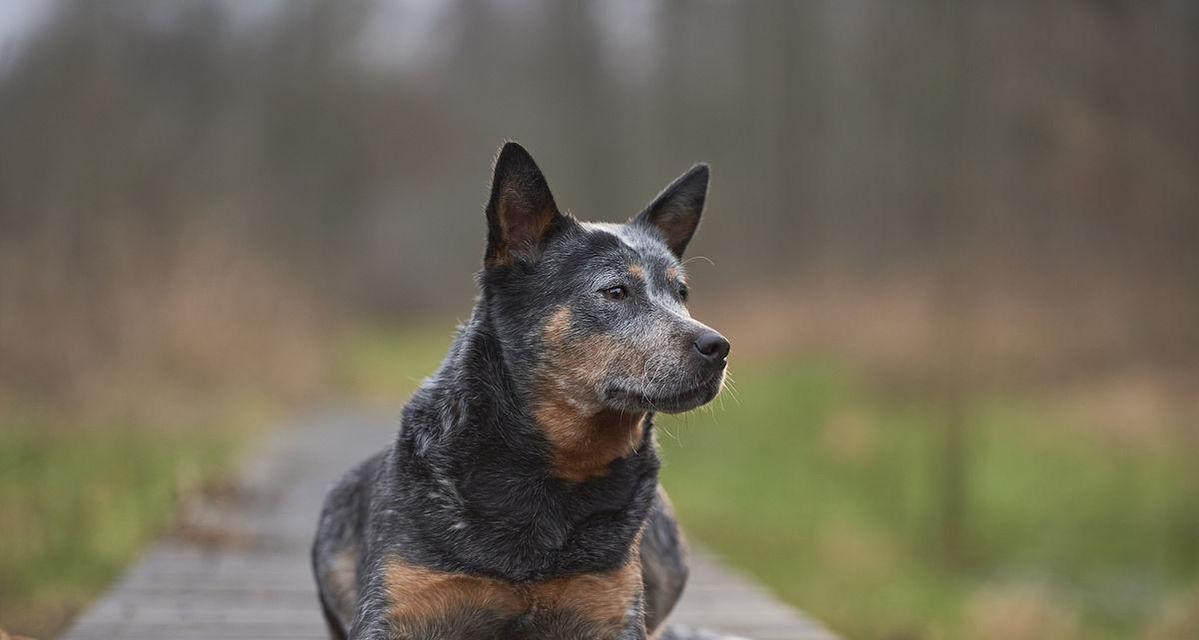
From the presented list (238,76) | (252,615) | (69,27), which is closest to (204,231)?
(69,27)

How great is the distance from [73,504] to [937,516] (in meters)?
6.01

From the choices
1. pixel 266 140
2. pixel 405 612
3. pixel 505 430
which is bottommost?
pixel 405 612

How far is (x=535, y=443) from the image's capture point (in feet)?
11.4

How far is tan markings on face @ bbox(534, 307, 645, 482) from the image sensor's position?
3.42 metres

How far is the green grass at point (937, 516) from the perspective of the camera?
7258mm

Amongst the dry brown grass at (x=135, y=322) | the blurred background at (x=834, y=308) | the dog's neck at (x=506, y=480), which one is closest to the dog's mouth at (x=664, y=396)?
the dog's neck at (x=506, y=480)

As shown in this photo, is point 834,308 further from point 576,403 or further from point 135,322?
point 576,403

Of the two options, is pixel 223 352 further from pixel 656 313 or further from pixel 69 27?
pixel 656 313

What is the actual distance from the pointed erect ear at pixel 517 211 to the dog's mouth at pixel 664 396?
55 centimetres

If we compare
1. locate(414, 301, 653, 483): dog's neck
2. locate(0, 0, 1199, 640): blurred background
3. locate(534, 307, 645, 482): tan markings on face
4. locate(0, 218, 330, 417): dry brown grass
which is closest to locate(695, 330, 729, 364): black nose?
locate(534, 307, 645, 482): tan markings on face

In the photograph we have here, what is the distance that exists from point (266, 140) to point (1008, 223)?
11556mm

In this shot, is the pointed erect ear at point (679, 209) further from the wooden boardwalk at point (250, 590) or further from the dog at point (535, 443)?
the wooden boardwalk at point (250, 590)

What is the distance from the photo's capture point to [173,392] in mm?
8883

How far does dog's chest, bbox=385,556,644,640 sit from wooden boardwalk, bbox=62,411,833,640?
4.39 feet
